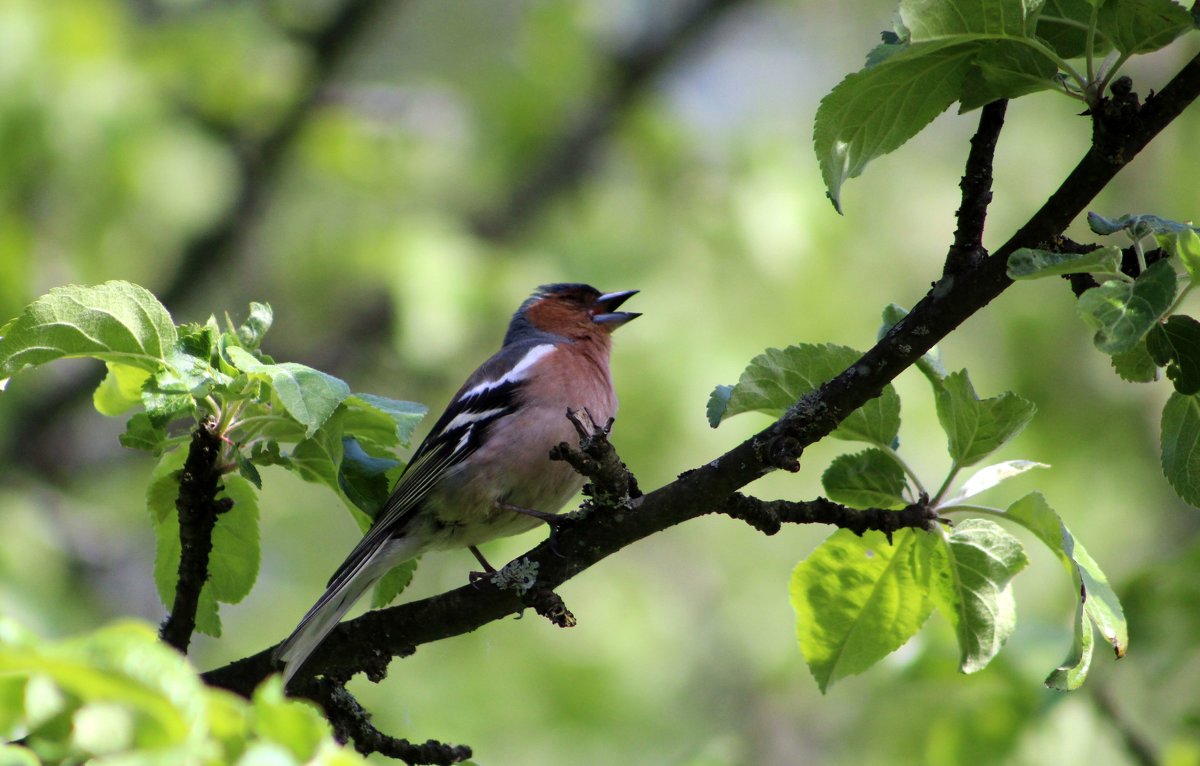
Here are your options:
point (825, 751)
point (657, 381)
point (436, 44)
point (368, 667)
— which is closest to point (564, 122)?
point (657, 381)

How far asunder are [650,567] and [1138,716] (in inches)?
231

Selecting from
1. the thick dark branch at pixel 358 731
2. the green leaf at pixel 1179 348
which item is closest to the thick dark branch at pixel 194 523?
the thick dark branch at pixel 358 731

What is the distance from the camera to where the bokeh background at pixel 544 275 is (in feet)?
26.6

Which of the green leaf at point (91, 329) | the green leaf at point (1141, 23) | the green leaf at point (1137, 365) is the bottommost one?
the green leaf at point (1137, 365)

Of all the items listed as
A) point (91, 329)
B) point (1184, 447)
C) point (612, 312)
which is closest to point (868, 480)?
point (1184, 447)

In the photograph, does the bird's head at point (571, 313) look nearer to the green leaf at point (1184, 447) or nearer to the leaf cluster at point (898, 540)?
the leaf cluster at point (898, 540)

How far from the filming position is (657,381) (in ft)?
30.3

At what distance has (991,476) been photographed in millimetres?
2648

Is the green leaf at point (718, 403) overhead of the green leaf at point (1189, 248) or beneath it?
overhead

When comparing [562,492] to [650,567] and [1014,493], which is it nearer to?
[1014,493]

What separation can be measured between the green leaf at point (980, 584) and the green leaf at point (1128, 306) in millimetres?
705

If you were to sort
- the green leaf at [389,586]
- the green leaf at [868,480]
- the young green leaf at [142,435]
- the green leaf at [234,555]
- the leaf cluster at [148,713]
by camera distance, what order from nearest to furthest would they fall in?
the leaf cluster at [148,713] < the green leaf at [868,480] < the young green leaf at [142,435] < the green leaf at [234,555] < the green leaf at [389,586]

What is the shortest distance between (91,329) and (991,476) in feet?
6.86

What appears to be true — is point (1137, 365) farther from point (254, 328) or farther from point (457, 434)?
point (457, 434)
